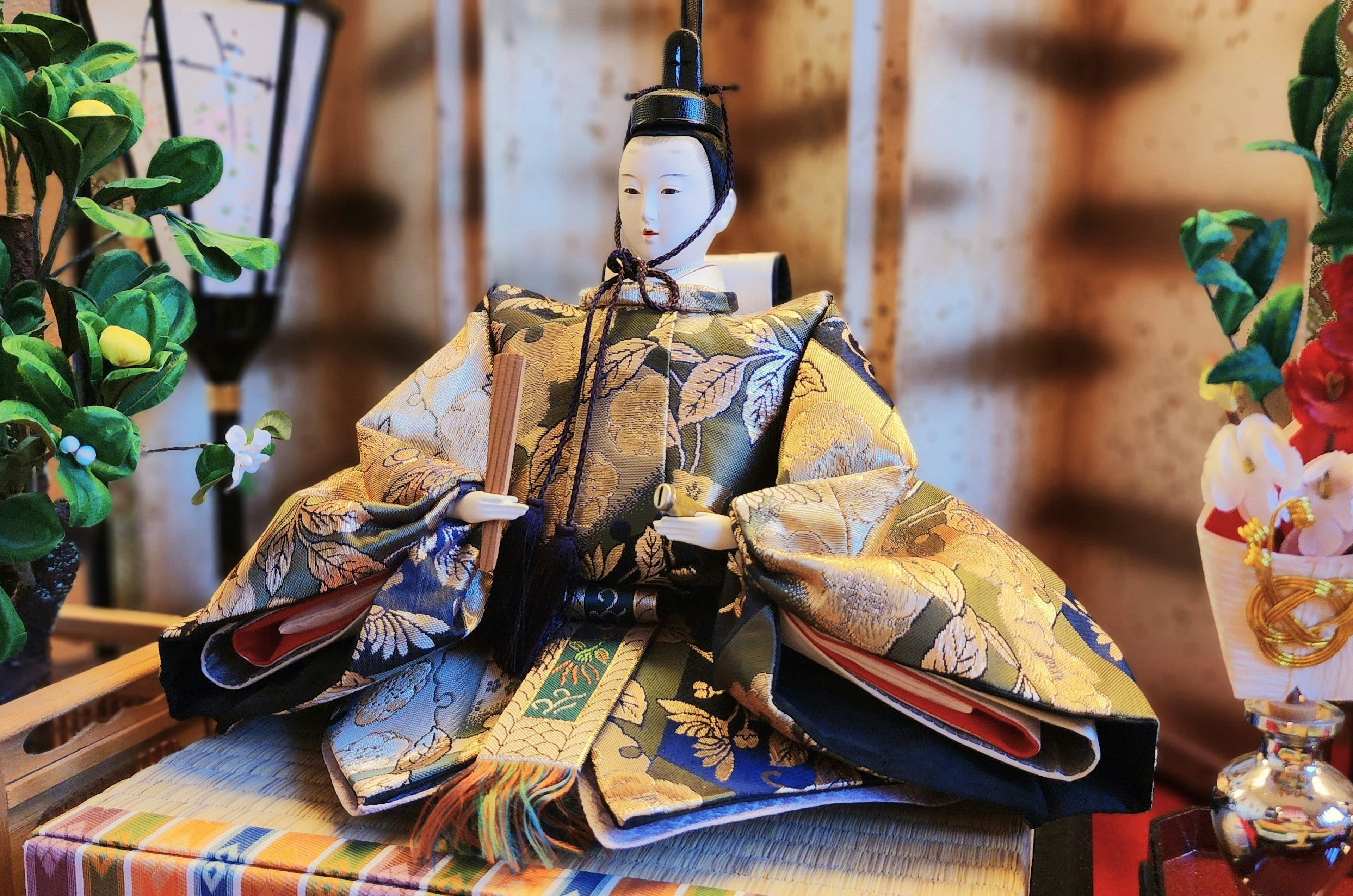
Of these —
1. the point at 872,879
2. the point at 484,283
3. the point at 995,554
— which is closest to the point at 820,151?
the point at 484,283

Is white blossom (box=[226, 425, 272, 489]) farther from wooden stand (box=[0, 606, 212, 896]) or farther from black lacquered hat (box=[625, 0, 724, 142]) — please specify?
black lacquered hat (box=[625, 0, 724, 142])

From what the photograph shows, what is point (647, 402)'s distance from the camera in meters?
1.03

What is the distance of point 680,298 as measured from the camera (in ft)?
3.58

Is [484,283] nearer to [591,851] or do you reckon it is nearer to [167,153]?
[167,153]

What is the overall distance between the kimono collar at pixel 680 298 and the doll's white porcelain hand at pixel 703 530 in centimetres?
27

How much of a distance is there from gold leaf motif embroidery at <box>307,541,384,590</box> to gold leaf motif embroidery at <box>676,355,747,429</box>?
0.33 meters

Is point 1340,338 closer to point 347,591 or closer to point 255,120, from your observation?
point 347,591

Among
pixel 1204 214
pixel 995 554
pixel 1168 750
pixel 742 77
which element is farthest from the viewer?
pixel 742 77

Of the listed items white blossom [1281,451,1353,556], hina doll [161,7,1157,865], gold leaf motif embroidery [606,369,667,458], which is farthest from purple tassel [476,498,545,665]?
white blossom [1281,451,1353,556]

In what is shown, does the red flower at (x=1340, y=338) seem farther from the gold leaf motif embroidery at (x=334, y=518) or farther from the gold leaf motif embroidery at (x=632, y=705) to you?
the gold leaf motif embroidery at (x=334, y=518)

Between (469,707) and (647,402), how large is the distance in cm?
35

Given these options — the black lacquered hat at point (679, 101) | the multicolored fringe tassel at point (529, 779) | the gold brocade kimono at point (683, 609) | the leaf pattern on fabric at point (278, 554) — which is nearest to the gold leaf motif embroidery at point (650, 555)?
the gold brocade kimono at point (683, 609)

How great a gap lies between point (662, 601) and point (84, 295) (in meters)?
0.63

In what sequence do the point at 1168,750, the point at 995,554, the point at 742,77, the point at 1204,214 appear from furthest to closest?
the point at 742,77 → the point at 1168,750 → the point at 995,554 → the point at 1204,214
